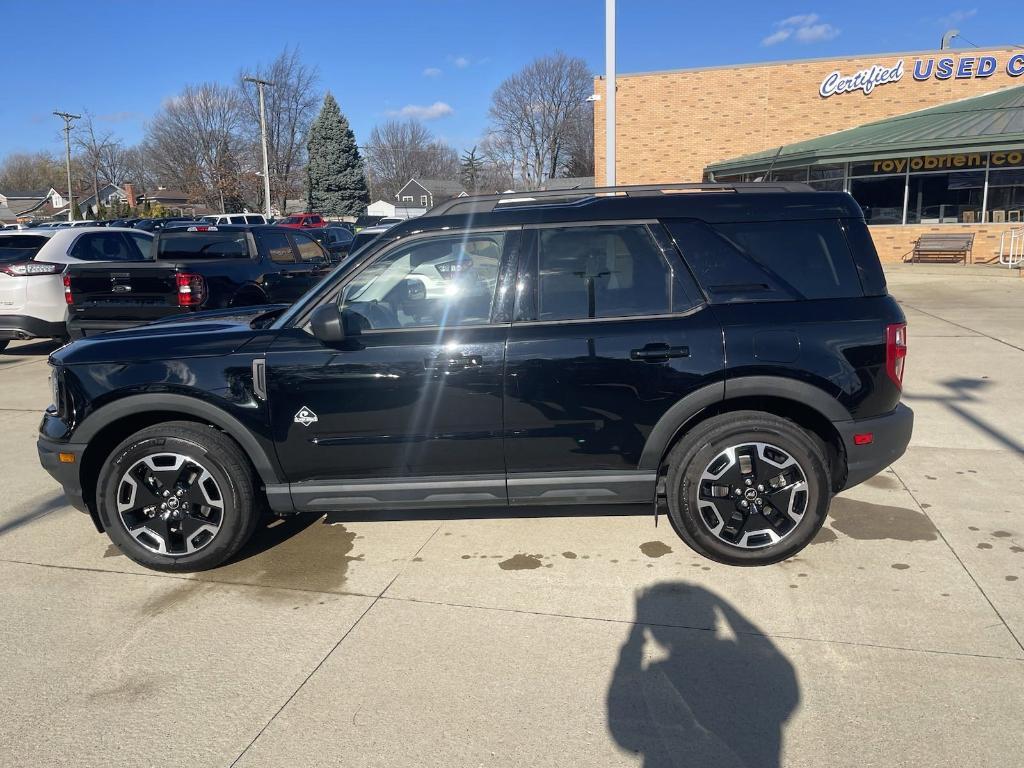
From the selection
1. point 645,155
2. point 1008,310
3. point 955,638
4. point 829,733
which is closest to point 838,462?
point 955,638

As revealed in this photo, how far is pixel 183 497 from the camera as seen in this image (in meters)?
4.07

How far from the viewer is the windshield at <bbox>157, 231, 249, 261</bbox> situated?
10.1 meters

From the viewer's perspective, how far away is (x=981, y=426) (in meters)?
6.48

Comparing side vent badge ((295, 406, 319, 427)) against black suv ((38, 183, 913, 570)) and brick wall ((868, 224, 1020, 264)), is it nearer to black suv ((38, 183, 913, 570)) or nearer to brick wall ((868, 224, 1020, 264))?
black suv ((38, 183, 913, 570))

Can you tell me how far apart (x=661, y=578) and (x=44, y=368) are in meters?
9.13

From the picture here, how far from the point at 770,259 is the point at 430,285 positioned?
1.74 m

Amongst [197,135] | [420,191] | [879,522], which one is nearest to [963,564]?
[879,522]

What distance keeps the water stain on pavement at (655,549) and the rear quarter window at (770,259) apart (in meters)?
1.39

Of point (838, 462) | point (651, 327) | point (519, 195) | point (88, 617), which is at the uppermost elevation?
point (519, 195)

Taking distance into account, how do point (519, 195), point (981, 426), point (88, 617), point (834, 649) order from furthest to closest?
point (981, 426) < point (519, 195) < point (88, 617) < point (834, 649)

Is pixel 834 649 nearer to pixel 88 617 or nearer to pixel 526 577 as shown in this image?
pixel 526 577

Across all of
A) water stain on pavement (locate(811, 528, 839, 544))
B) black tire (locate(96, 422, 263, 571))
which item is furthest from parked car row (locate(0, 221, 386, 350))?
water stain on pavement (locate(811, 528, 839, 544))

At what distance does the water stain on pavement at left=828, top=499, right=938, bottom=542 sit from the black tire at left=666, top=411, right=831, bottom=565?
645 mm

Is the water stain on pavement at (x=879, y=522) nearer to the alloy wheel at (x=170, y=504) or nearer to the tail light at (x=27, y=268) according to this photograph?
the alloy wheel at (x=170, y=504)
